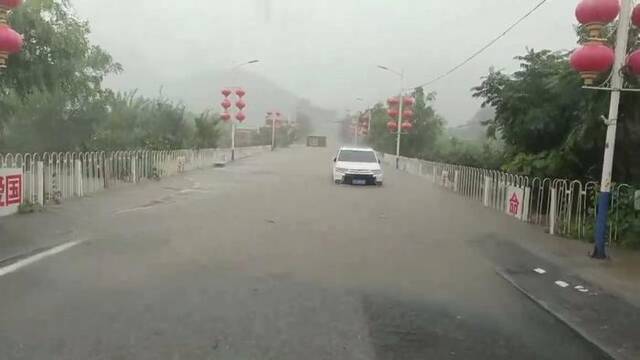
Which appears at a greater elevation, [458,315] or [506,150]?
[506,150]

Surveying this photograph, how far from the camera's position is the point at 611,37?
41.6 ft

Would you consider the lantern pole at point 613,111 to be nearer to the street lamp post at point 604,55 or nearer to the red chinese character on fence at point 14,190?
the street lamp post at point 604,55

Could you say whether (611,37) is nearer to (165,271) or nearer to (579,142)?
(579,142)

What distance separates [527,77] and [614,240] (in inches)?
279

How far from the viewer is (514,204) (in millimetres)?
14867

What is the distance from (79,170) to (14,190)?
3787 mm

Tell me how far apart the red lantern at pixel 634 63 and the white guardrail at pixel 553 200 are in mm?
2070

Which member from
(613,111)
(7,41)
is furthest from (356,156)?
(7,41)

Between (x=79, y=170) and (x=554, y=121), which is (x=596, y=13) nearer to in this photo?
(x=554, y=121)

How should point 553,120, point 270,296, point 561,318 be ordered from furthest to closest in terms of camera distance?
point 553,120
point 270,296
point 561,318

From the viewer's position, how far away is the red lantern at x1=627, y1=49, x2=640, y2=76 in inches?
351

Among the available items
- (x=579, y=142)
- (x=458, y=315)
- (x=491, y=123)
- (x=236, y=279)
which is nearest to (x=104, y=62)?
(x=491, y=123)

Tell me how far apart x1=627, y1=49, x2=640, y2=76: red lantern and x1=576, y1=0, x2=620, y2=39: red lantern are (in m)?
0.58

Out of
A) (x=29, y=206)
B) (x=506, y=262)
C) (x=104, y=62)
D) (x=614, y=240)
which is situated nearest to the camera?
(x=506, y=262)
